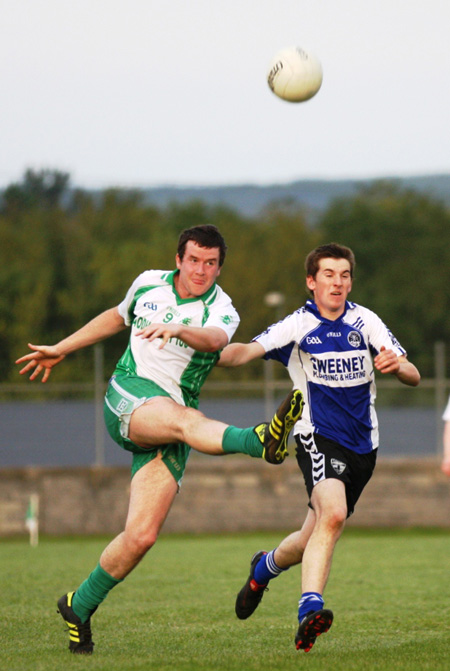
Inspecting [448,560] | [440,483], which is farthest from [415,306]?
[448,560]

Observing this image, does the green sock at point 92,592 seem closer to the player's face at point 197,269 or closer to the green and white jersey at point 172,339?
the green and white jersey at point 172,339

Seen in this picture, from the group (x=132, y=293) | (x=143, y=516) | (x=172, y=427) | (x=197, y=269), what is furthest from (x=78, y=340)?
(x=143, y=516)

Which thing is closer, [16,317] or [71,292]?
[16,317]

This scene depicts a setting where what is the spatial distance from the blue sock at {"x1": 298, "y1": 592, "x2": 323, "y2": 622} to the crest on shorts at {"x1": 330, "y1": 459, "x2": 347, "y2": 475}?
2.70 feet

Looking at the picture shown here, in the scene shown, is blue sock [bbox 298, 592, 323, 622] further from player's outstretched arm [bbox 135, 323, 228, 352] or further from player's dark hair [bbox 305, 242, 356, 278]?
player's dark hair [bbox 305, 242, 356, 278]

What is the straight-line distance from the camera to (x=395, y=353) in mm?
6074

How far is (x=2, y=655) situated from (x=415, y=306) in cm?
2735

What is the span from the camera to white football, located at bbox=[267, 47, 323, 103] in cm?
788

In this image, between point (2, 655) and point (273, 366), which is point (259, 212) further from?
point (2, 655)

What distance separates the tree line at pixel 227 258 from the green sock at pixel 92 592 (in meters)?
16.3

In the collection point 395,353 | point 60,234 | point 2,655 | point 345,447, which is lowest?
point 2,655

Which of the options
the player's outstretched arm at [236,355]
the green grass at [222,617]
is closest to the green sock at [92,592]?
the green grass at [222,617]

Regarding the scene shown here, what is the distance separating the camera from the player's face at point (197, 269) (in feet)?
20.0

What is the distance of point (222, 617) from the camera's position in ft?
25.4
